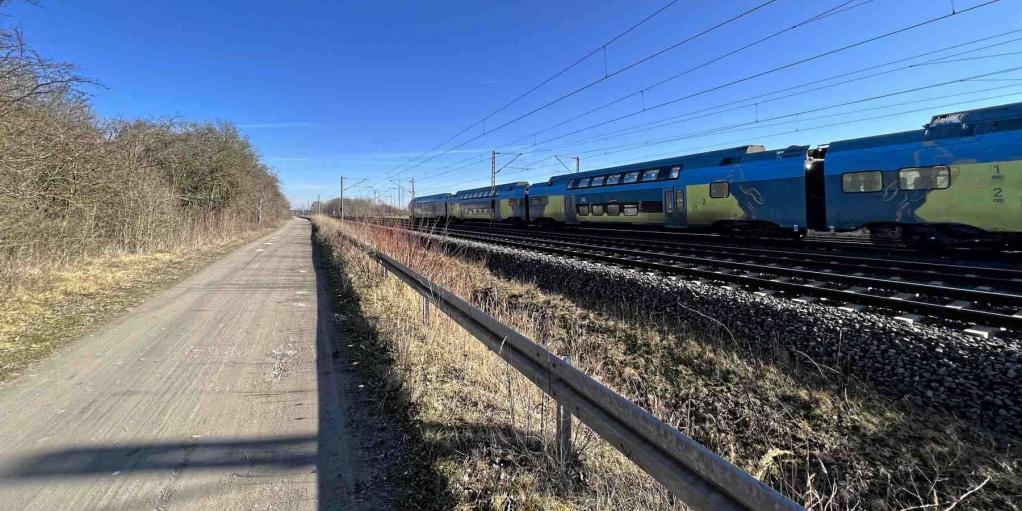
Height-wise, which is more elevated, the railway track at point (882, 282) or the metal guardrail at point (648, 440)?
the metal guardrail at point (648, 440)

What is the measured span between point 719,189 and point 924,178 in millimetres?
6241

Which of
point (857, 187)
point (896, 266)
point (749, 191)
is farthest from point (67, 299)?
point (857, 187)

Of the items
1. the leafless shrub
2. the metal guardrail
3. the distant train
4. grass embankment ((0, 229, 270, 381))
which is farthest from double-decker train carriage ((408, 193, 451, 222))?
the metal guardrail

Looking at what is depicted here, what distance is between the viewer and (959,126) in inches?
480

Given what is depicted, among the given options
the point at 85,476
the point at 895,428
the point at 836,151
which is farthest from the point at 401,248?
the point at 836,151

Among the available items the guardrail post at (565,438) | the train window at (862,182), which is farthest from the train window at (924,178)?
the guardrail post at (565,438)

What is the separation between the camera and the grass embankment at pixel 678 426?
2820 millimetres

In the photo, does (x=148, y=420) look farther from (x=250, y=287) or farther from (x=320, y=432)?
(x=250, y=287)

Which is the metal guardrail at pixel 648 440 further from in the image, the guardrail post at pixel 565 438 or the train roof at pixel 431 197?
the train roof at pixel 431 197

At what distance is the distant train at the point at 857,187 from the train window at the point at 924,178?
0.08 feet

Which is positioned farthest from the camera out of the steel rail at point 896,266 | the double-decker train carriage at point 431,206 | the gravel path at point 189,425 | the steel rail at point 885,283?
the double-decker train carriage at point 431,206

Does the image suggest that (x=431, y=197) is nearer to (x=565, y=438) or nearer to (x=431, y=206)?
(x=431, y=206)

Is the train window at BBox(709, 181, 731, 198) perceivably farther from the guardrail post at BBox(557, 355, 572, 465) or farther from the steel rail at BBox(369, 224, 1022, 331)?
the guardrail post at BBox(557, 355, 572, 465)

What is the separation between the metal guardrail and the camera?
1.75 metres
